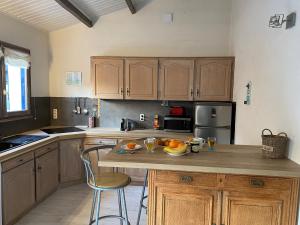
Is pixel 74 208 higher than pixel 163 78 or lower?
lower

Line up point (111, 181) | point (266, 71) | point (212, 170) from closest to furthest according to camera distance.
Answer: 1. point (212, 170)
2. point (111, 181)
3. point (266, 71)

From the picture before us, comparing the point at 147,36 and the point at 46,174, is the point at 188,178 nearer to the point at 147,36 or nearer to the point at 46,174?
the point at 46,174

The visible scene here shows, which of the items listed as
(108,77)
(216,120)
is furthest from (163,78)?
(216,120)

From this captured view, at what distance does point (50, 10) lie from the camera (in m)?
3.46

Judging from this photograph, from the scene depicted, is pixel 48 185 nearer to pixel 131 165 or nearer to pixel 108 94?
pixel 108 94

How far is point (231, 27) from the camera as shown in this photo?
4039 millimetres

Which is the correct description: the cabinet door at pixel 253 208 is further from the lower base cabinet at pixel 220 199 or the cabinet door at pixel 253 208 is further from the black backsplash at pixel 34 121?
the black backsplash at pixel 34 121

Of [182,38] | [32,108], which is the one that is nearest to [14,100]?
[32,108]

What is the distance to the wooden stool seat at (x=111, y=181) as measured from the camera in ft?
7.10

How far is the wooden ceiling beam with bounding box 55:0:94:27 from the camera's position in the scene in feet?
10.5

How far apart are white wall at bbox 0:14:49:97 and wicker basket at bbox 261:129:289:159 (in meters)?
3.30

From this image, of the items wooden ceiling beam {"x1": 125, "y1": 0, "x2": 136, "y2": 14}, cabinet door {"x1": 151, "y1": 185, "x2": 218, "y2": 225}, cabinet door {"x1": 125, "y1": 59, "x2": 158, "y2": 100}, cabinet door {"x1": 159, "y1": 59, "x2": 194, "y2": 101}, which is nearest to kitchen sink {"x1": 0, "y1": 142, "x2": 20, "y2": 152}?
cabinet door {"x1": 125, "y1": 59, "x2": 158, "y2": 100}

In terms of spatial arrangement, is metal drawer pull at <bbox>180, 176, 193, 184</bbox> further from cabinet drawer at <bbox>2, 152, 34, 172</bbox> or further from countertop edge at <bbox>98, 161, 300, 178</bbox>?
cabinet drawer at <bbox>2, 152, 34, 172</bbox>

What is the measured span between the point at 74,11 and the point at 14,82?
→ 1.31 m
